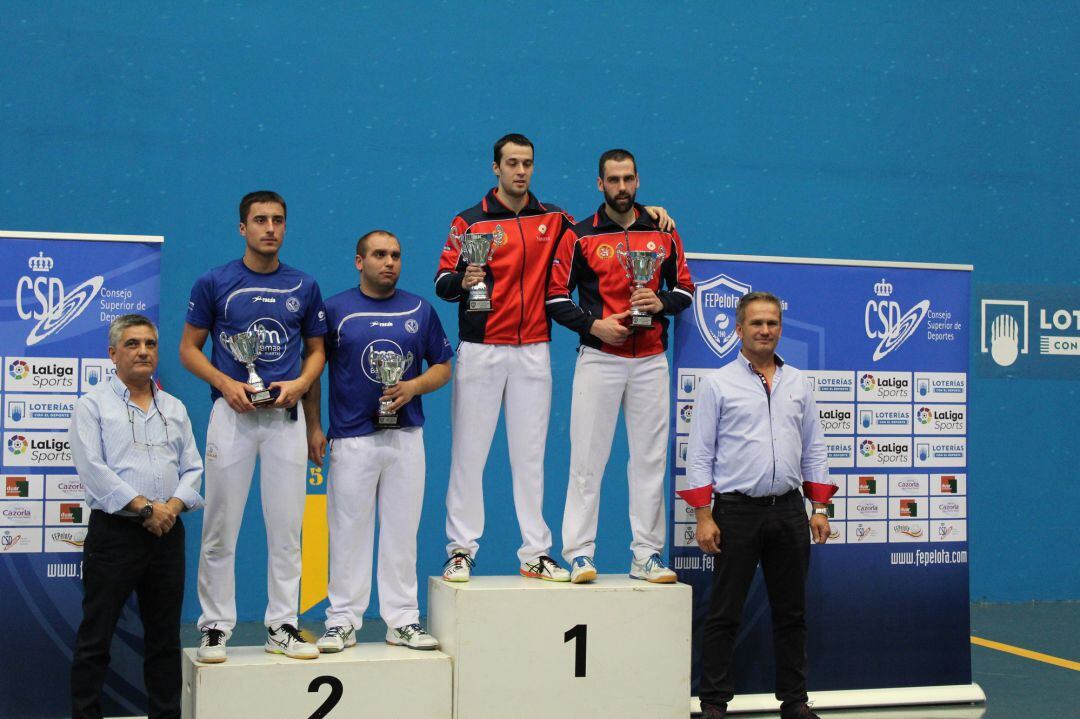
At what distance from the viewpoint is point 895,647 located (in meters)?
5.20

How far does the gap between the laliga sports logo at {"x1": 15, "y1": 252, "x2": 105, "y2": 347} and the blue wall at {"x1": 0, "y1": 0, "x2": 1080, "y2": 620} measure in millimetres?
1977

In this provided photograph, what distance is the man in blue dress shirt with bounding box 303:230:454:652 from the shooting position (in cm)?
452

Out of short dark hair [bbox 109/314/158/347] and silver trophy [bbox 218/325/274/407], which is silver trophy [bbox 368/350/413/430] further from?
short dark hair [bbox 109/314/158/347]

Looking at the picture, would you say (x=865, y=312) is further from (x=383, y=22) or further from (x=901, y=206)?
(x=383, y=22)

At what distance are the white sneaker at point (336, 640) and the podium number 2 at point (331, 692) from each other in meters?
0.16

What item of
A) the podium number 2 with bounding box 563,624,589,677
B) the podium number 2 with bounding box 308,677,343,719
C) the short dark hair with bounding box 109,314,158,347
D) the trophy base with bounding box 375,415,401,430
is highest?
the short dark hair with bounding box 109,314,158,347

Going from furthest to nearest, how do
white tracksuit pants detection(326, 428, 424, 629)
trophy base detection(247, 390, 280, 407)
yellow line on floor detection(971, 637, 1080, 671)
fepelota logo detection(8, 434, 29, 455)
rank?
yellow line on floor detection(971, 637, 1080, 671) → fepelota logo detection(8, 434, 29, 455) → white tracksuit pants detection(326, 428, 424, 629) → trophy base detection(247, 390, 280, 407)

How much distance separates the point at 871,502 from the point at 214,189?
161 inches

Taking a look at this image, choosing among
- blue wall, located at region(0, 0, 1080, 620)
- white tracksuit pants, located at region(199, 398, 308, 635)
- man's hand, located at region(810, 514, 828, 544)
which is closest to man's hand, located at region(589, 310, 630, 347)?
man's hand, located at region(810, 514, 828, 544)

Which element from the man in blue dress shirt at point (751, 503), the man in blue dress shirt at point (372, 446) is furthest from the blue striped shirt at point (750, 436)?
the man in blue dress shirt at point (372, 446)

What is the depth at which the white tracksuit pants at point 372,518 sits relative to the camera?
4520 mm

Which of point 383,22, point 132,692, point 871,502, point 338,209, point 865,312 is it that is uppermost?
point 383,22

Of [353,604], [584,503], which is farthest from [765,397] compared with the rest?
[353,604]

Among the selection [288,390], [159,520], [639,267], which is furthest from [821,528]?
[159,520]
